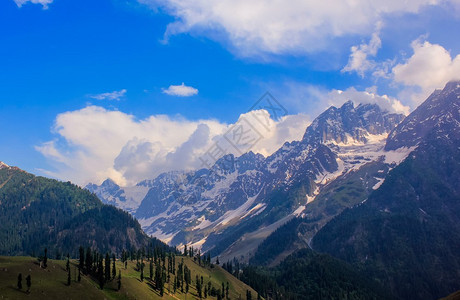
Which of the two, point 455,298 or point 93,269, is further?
point 93,269

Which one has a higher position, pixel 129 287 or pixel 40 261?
pixel 40 261

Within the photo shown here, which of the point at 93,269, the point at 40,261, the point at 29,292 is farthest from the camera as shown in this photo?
the point at 93,269

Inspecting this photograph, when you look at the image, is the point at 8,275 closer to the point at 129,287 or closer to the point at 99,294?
the point at 99,294

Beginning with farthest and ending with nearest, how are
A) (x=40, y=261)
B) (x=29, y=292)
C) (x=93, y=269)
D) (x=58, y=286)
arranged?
(x=93, y=269) < (x=40, y=261) < (x=58, y=286) < (x=29, y=292)

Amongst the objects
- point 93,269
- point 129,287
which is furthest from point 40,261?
point 129,287

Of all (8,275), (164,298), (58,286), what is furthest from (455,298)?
(8,275)

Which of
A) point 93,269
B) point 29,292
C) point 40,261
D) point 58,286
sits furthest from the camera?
point 93,269

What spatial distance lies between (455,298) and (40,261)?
165m

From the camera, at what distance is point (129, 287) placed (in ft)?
604

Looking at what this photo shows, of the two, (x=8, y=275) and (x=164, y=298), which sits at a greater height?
(x=8, y=275)

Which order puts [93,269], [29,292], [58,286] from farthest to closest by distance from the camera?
[93,269] → [58,286] → [29,292]

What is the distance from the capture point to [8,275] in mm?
142625

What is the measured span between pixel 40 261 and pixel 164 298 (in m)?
58.8

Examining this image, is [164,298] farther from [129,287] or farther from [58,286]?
[58,286]
